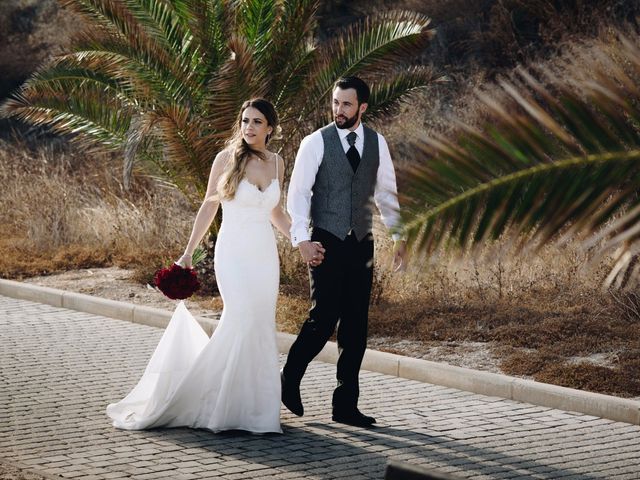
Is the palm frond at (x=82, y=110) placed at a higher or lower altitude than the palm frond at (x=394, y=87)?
lower

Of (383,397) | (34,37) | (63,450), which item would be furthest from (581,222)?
(34,37)

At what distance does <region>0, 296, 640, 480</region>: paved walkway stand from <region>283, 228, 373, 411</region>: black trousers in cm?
30

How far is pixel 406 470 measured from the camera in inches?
132

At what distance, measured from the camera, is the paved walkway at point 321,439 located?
6629 millimetres

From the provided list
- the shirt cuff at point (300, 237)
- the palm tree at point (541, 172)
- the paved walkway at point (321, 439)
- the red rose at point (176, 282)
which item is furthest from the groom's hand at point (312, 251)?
the palm tree at point (541, 172)

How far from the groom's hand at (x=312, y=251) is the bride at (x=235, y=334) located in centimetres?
34

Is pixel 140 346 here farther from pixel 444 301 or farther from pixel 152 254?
pixel 152 254

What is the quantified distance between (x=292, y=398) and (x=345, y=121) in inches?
68.8

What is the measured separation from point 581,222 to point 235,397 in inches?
138

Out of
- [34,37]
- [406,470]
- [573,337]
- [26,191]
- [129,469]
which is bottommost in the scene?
[129,469]

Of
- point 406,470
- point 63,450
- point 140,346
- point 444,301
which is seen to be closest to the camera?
point 406,470

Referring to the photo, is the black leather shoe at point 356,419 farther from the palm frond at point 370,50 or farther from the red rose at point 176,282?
the palm frond at point 370,50

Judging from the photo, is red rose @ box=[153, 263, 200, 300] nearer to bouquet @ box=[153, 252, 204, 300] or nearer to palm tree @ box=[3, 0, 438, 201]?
bouquet @ box=[153, 252, 204, 300]

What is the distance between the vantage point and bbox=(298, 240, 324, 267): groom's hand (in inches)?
294
